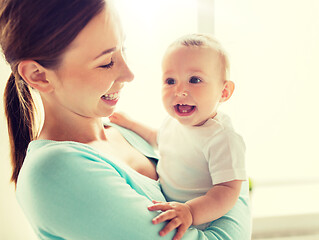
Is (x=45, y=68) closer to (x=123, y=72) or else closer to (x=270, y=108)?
(x=123, y=72)

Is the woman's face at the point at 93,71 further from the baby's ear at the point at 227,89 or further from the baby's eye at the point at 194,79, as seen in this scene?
the baby's ear at the point at 227,89

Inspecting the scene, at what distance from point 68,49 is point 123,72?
158 millimetres

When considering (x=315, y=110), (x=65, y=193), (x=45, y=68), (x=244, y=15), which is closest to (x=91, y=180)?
(x=65, y=193)

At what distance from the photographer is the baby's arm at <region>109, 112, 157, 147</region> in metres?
1.23

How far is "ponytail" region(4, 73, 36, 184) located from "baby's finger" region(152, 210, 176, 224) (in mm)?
504

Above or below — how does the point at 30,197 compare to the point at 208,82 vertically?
below

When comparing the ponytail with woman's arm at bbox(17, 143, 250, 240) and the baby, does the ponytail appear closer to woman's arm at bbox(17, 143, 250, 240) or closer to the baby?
woman's arm at bbox(17, 143, 250, 240)

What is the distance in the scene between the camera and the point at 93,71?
84 cm

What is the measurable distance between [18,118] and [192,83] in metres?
0.53

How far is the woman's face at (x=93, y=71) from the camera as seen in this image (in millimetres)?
802

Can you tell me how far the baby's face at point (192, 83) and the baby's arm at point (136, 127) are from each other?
24 centimetres

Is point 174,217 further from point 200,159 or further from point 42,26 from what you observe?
point 42,26

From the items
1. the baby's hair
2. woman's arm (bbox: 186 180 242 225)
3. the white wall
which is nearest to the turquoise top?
woman's arm (bbox: 186 180 242 225)

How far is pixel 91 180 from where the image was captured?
2.33 ft
